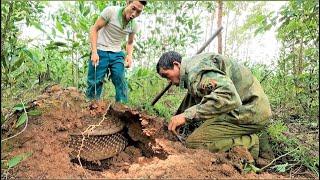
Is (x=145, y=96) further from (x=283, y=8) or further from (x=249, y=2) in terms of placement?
(x=249, y=2)

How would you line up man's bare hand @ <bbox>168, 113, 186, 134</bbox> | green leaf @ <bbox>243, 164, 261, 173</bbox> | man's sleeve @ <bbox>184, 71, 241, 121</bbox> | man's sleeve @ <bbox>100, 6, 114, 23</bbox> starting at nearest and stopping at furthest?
green leaf @ <bbox>243, 164, 261, 173</bbox> → man's sleeve @ <bbox>184, 71, 241, 121</bbox> → man's bare hand @ <bbox>168, 113, 186, 134</bbox> → man's sleeve @ <bbox>100, 6, 114, 23</bbox>

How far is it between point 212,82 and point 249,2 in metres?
12.3

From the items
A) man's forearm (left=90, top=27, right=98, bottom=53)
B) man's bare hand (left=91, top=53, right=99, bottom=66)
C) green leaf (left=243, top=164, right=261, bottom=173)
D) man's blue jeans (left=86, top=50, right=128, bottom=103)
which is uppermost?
man's forearm (left=90, top=27, right=98, bottom=53)

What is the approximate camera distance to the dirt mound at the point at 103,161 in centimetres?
268

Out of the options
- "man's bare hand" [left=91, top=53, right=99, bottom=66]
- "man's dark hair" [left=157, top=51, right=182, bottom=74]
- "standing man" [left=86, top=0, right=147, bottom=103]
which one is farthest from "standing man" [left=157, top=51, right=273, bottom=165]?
"standing man" [left=86, top=0, right=147, bottom=103]

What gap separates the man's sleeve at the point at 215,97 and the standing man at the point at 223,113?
12mm

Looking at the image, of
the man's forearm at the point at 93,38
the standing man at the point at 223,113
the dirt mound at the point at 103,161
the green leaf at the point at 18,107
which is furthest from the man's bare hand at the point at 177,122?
the man's forearm at the point at 93,38

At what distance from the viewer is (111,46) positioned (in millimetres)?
4707

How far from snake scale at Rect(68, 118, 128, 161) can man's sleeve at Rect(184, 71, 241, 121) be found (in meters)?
0.77

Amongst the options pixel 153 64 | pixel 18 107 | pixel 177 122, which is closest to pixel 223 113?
pixel 177 122

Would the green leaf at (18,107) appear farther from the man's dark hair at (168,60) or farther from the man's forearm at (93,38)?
the man's forearm at (93,38)

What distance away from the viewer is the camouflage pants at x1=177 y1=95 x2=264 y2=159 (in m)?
3.62

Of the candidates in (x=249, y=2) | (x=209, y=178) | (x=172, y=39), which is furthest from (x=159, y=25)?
(x=249, y=2)

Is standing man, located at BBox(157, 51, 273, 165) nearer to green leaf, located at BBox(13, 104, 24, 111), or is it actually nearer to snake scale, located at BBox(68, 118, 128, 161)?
snake scale, located at BBox(68, 118, 128, 161)
